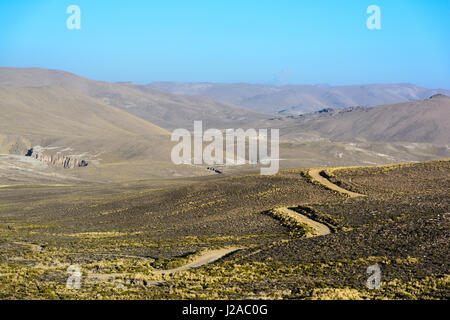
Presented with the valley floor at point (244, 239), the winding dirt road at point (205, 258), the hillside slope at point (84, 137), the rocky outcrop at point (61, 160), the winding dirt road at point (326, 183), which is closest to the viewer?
the valley floor at point (244, 239)

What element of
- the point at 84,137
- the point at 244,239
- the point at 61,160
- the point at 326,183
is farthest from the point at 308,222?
the point at 84,137

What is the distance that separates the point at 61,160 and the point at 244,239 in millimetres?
88221

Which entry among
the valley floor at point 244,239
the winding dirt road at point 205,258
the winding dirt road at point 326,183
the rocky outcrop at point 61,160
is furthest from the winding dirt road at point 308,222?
the rocky outcrop at point 61,160

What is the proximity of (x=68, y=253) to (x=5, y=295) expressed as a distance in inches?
410

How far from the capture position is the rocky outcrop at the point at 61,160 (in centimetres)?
11006

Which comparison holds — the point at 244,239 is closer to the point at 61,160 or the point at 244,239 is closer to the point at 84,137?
the point at 61,160

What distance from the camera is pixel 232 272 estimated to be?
900 inches

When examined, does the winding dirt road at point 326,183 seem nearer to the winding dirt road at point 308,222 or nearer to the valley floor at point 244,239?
the valley floor at point 244,239

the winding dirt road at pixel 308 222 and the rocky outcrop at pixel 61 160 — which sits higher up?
the winding dirt road at pixel 308 222

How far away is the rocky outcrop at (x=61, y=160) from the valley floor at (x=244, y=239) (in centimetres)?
5057

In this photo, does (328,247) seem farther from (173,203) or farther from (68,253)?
(173,203)

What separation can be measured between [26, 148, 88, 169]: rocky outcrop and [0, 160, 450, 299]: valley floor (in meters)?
50.6
